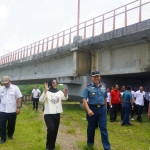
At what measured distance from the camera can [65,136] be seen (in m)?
6.59

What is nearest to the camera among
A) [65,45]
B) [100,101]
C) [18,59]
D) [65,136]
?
[100,101]

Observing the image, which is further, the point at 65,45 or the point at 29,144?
the point at 65,45

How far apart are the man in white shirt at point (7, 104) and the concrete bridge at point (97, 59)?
6861mm

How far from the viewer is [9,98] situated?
18.7 ft

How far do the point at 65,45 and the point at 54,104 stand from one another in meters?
11.5

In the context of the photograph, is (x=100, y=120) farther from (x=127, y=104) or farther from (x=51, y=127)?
(x=127, y=104)

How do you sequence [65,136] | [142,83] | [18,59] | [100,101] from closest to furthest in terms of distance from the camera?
1. [100,101]
2. [65,136]
3. [142,83]
4. [18,59]

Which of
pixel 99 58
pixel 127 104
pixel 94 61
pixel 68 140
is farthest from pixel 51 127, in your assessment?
pixel 94 61

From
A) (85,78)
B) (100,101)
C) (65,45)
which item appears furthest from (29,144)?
(65,45)

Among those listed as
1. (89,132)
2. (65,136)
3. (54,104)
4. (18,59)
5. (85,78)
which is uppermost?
(18,59)

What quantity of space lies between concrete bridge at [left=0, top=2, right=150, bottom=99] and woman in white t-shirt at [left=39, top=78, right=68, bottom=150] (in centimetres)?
672

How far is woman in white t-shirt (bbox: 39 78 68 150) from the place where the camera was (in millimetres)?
4672

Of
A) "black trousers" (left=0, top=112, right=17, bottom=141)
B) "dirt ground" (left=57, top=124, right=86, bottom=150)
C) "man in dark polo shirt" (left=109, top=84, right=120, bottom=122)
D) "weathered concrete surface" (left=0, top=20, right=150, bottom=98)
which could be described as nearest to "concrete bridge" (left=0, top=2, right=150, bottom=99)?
"weathered concrete surface" (left=0, top=20, right=150, bottom=98)

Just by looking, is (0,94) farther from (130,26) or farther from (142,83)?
(142,83)
